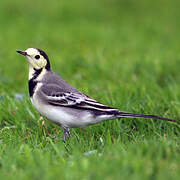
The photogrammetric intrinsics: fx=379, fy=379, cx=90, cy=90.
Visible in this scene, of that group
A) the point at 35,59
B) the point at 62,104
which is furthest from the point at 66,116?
the point at 35,59

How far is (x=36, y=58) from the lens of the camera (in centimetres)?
562

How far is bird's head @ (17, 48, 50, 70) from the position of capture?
5.55 metres

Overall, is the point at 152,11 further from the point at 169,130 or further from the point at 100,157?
the point at 100,157

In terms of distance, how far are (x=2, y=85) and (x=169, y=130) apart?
3719mm

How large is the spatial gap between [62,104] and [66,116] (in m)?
0.20

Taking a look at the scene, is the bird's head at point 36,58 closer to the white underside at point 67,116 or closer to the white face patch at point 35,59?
the white face patch at point 35,59

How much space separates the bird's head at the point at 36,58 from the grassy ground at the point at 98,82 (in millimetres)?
896

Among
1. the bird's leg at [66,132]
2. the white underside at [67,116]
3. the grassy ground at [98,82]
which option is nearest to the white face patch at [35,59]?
the white underside at [67,116]

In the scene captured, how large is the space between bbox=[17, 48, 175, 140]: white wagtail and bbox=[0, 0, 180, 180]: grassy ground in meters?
0.25

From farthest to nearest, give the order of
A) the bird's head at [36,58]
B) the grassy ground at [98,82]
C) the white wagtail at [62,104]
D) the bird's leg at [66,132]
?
the bird's head at [36,58], the bird's leg at [66,132], the white wagtail at [62,104], the grassy ground at [98,82]

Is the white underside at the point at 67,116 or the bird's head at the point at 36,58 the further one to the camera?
the bird's head at the point at 36,58

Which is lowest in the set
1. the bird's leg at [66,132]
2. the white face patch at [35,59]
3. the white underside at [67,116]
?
the bird's leg at [66,132]

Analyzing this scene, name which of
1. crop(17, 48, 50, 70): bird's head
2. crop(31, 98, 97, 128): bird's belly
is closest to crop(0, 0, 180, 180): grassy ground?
crop(31, 98, 97, 128): bird's belly

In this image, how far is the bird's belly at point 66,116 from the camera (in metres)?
5.23
